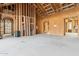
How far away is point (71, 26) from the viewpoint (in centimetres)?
1273

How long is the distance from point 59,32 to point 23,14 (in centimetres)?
448

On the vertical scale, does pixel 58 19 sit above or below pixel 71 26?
above

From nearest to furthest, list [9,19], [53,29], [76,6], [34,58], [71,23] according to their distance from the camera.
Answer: [34,58]
[76,6]
[71,23]
[9,19]
[53,29]

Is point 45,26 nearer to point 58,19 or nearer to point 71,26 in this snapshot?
point 58,19

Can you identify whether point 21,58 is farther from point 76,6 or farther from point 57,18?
point 57,18

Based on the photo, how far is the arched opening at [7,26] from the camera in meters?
13.1

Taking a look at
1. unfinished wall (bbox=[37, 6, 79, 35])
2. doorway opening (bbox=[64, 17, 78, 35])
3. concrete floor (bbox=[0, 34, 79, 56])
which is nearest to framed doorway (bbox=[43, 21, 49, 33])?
unfinished wall (bbox=[37, 6, 79, 35])

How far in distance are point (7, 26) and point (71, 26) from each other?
21.6 feet

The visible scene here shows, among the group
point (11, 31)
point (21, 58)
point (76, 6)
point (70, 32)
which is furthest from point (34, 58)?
point (11, 31)

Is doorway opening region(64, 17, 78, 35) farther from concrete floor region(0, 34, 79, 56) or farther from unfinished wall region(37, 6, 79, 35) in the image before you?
concrete floor region(0, 34, 79, 56)

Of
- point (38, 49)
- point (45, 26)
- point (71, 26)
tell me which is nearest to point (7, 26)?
point (45, 26)

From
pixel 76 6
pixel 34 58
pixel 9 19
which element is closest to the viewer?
pixel 34 58

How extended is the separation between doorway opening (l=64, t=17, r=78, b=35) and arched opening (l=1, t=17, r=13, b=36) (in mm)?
5838

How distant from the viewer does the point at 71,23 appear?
503 inches
